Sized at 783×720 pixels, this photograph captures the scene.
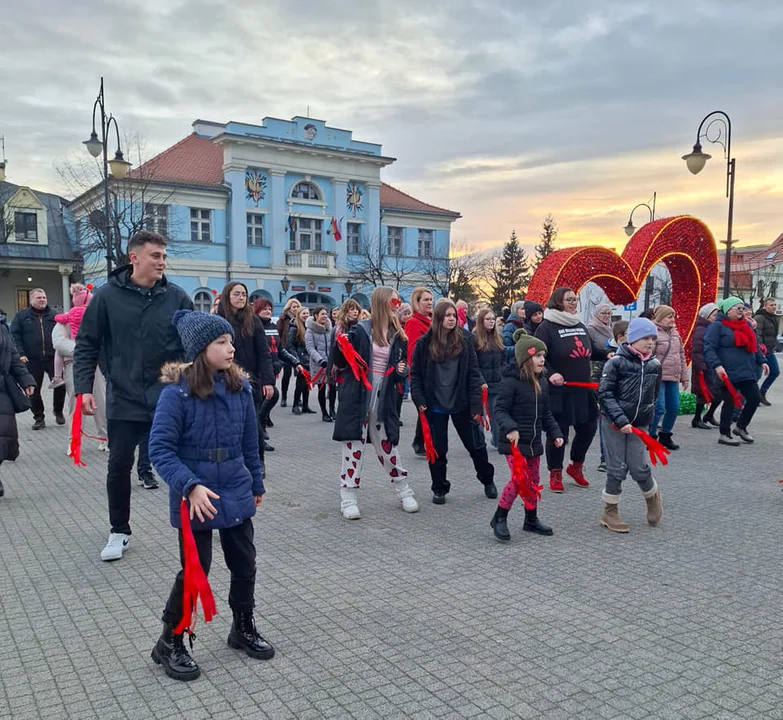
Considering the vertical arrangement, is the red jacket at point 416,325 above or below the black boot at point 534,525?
above

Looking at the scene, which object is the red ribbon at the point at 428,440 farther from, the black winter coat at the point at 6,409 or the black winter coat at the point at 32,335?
the black winter coat at the point at 32,335

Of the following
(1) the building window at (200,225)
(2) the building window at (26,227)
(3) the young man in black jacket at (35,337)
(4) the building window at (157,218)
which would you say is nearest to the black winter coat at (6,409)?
(3) the young man in black jacket at (35,337)

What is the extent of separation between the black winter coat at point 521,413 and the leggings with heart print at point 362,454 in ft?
3.59

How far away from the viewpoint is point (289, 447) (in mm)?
9102

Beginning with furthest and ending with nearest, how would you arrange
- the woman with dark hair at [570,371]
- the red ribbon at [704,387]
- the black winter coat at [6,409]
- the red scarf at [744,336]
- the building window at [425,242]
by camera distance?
the building window at [425,242] → the red ribbon at [704,387] → the red scarf at [744,336] → the woman with dark hair at [570,371] → the black winter coat at [6,409]

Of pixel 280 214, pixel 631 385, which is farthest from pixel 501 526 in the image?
pixel 280 214

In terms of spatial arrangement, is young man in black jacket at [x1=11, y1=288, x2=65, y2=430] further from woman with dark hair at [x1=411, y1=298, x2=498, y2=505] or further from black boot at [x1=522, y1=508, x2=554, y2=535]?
black boot at [x1=522, y1=508, x2=554, y2=535]

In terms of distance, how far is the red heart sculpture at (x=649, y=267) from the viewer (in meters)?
9.73

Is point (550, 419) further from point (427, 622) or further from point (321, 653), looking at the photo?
point (321, 653)

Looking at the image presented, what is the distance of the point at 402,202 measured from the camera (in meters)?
46.0

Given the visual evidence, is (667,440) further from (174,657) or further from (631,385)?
(174,657)

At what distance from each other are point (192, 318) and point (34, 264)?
4063 centimetres

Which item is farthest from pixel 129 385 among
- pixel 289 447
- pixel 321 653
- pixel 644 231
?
pixel 644 231

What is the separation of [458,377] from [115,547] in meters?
3.09
